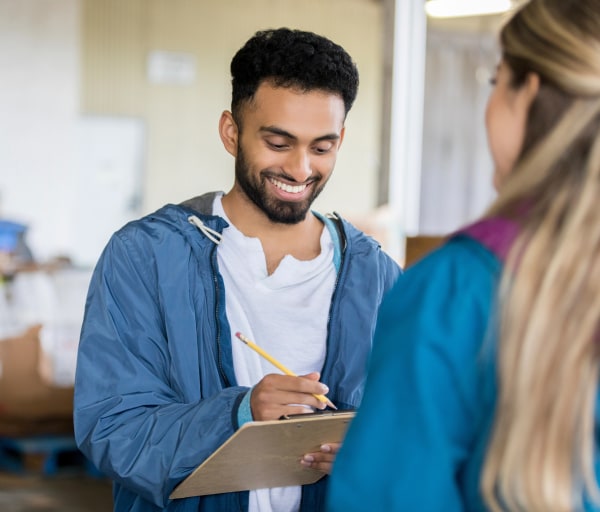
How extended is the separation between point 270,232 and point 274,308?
0.67 ft

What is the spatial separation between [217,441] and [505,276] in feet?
2.99

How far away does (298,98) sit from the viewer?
2.09 metres

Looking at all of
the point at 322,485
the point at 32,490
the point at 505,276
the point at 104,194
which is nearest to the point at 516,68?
the point at 505,276

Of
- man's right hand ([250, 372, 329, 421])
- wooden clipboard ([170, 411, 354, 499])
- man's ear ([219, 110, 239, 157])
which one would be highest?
man's ear ([219, 110, 239, 157])

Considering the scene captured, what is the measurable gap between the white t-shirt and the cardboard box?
3.53 m

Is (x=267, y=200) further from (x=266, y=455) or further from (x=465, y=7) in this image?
(x=465, y=7)

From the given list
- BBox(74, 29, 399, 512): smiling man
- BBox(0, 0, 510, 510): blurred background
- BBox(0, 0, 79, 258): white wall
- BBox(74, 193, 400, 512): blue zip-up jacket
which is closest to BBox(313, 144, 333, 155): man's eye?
BBox(74, 29, 399, 512): smiling man

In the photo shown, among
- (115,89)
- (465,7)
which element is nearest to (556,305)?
(465,7)

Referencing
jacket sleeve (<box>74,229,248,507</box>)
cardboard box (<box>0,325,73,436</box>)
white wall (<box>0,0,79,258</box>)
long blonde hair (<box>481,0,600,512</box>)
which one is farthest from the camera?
white wall (<box>0,0,79,258</box>)

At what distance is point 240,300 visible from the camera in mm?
2088

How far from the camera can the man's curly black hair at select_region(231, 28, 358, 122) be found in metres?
2.11

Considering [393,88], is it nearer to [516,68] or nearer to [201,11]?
[201,11]

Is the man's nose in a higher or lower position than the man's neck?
higher

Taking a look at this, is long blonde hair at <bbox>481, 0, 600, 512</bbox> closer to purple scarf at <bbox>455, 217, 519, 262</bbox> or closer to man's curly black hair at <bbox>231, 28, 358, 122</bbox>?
purple scarf at <bbox>455, 217, 519, 262</bbox>
